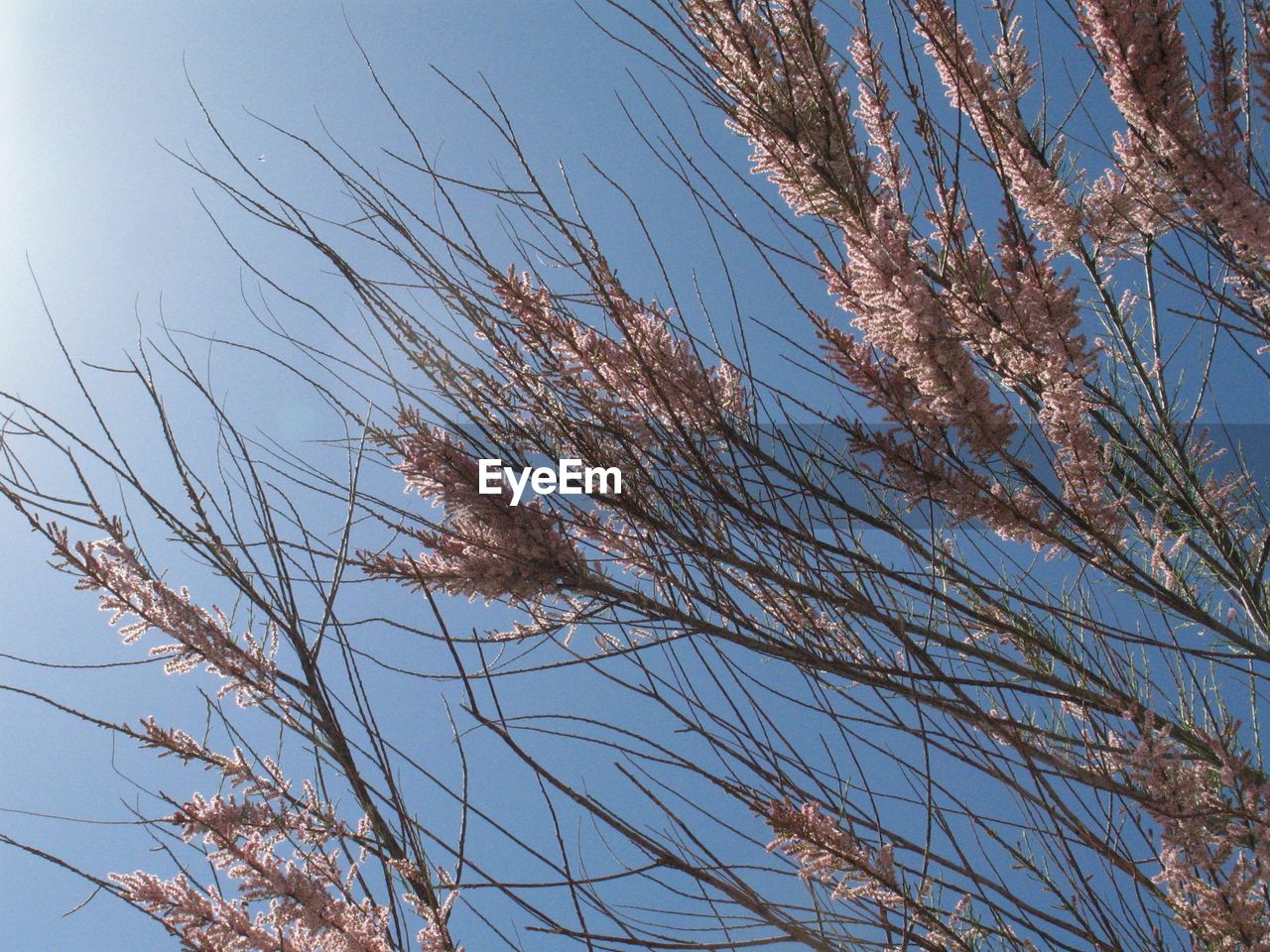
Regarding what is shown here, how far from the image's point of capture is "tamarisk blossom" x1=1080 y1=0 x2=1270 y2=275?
4.01 feet

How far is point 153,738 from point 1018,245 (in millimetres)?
1595

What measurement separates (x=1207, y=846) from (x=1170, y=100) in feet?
3.92

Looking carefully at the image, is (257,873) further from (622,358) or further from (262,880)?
(622,358)

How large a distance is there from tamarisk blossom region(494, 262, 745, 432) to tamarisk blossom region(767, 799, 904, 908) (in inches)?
24.9

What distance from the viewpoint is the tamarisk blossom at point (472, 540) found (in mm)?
1465

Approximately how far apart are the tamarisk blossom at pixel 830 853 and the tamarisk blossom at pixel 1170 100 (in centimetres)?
108

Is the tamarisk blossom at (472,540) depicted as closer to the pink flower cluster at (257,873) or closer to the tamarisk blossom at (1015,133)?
the pink flower cluster at (257,873)

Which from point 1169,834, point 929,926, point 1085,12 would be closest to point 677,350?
point 1085,12

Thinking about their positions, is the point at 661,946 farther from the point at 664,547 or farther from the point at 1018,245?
the point at 1018,245

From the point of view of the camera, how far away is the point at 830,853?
1219 millimetres

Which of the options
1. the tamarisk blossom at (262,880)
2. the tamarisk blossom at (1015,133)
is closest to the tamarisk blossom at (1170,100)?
the tamarisk blossom at (1015,133)

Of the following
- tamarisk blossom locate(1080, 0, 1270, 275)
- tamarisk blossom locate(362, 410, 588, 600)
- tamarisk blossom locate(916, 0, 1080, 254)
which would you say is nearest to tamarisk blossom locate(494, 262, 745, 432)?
tamarisk blossom locate(362, 410, 588, 600)

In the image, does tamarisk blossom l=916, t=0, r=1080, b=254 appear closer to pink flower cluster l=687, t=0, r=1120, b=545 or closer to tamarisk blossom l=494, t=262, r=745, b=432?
pink flower cluster l=687, t=0, r=1120, b=545

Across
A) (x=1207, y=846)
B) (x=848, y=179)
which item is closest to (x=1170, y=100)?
(x=848, y=179)
